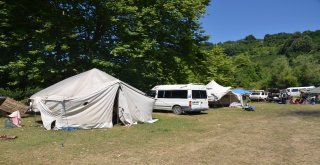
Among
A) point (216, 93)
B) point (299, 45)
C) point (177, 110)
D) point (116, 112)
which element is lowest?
point (116, 112)

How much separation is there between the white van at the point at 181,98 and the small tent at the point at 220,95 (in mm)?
10542

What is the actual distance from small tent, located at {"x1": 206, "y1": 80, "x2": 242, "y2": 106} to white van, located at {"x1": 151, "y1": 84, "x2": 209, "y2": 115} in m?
10.5

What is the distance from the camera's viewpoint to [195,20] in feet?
96.5

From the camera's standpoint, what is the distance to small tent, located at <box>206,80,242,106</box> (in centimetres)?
3656

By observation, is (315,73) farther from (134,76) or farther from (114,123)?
(114,123)

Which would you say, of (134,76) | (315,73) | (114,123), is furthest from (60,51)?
(315,73)

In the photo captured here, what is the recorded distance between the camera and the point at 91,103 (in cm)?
1741

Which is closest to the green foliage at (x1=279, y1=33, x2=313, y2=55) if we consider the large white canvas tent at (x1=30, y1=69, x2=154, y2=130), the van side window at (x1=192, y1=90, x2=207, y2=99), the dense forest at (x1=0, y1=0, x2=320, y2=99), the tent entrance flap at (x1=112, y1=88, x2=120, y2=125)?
the dense forest at (x1=0, y1=0, x2=320, y2=99)

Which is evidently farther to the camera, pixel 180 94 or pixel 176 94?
pixel 176 94

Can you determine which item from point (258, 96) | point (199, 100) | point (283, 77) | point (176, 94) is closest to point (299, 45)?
point (283, 77)

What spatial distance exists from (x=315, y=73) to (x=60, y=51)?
68.5 metres

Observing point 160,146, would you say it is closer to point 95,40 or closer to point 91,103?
point 91,103

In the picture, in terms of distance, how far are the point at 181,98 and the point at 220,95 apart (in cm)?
1157

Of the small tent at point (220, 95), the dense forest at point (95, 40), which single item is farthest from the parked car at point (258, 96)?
the dense forest at point (95, 40)
